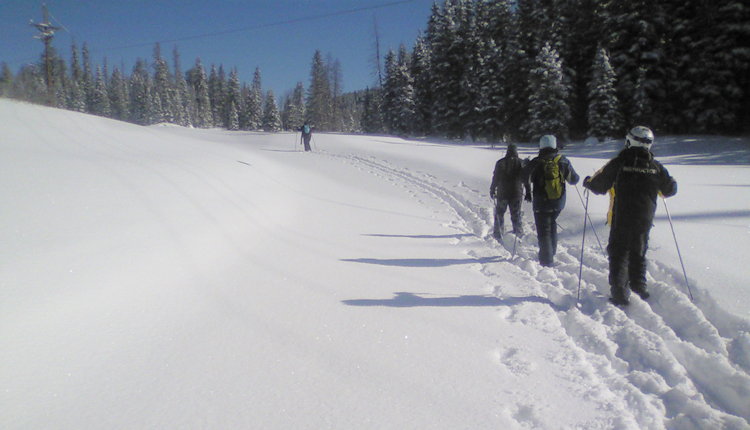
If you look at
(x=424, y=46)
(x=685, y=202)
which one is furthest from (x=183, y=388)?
(x=424, y=46)

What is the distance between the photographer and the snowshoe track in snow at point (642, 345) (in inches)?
104

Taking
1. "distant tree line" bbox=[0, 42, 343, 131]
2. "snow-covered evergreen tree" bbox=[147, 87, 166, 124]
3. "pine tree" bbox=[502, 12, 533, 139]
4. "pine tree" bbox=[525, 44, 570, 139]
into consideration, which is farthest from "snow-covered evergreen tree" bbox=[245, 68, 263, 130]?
"pine tree" bbox=[525, 44, 570, 139]

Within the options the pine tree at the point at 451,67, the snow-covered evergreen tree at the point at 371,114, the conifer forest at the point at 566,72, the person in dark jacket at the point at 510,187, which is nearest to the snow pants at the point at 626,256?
the person in dark jacket at the point at 510,187

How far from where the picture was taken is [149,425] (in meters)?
2.38

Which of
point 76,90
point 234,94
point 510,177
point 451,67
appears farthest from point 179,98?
point 510,177

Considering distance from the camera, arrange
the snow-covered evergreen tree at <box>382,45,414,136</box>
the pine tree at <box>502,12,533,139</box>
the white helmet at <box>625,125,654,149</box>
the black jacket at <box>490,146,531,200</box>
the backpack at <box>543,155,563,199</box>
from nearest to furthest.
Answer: the white helmet at <box>625,125,654,149</box>
the backpack at <box>543,155,563,199</box>
the black jacket at <box>490,146,531,200</box>
the pine tree at <box>502,12,533,139</box>
the snow-covered evergreen tree at <box>382,45,414,136</box>

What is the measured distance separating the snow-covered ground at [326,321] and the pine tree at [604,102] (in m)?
22.4

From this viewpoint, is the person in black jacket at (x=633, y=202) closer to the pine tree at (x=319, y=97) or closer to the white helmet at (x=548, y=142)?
the white helmet at (x=548, y=142)

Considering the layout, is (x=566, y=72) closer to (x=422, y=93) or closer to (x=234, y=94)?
(x=422, y=93)

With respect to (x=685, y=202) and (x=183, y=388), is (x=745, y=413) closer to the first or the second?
(x=183, y=388)

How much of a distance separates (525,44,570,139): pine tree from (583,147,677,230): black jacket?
27200 millimetres

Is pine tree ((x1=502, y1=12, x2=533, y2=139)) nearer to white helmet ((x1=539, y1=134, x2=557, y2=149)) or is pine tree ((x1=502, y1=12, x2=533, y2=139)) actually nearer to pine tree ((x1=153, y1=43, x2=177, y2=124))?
white helmet ((x1=539, y1=134, x2=557, y2=149))

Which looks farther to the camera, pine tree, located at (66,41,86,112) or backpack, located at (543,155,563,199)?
pine tree, located at (66,41,86,112)

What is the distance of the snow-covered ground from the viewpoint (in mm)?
2600
